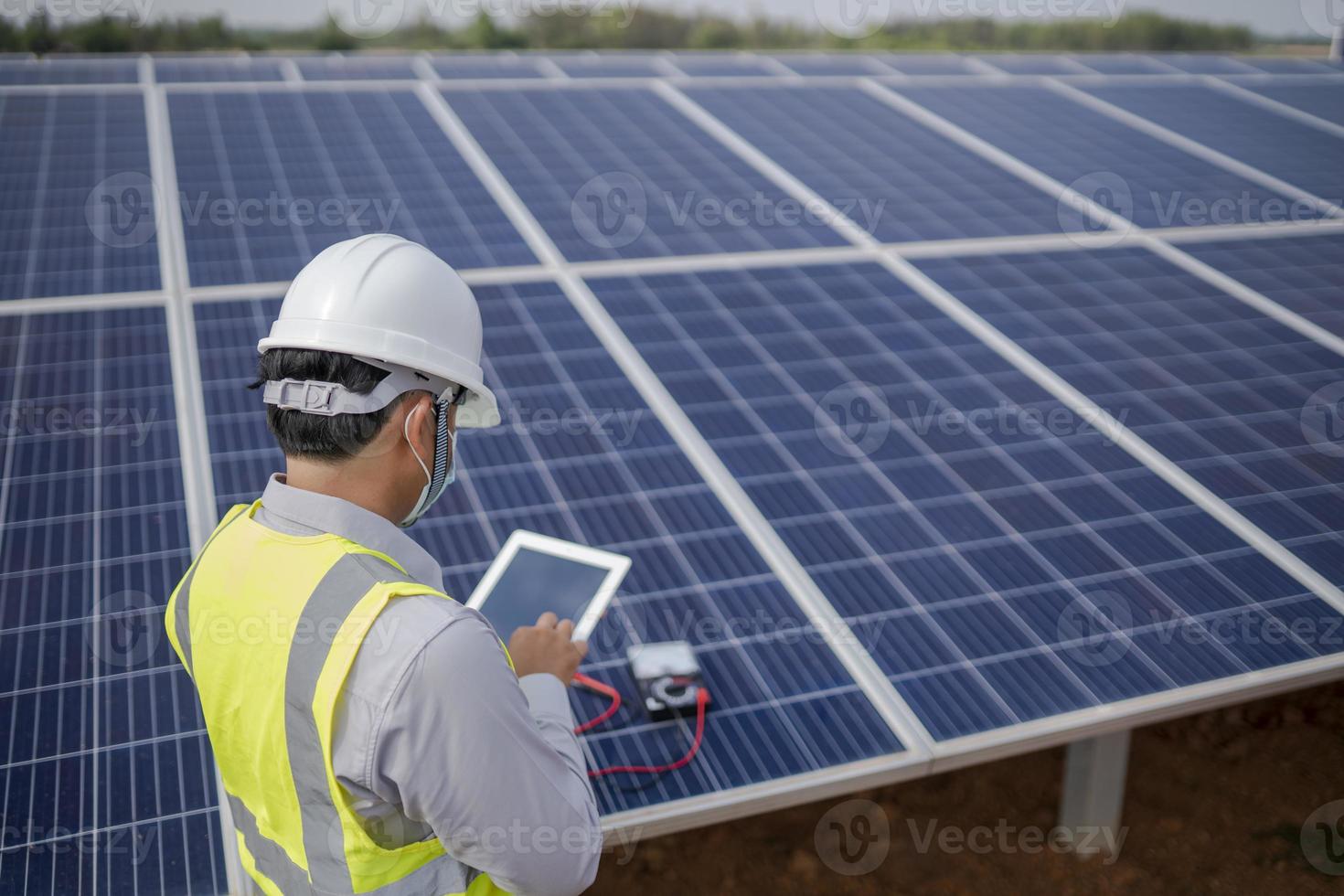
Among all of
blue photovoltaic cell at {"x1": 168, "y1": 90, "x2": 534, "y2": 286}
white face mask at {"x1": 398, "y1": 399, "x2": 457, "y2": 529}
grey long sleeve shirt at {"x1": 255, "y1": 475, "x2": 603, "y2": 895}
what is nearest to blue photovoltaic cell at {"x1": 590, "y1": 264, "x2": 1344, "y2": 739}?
blue photovoltaic cell at {"x1": 168, "y1": 90, "x2": 534, "y2": 286}

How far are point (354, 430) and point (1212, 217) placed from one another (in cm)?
778

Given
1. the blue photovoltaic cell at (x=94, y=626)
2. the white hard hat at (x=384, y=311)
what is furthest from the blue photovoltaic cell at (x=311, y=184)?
the white hard hat at (x=384, y=311)

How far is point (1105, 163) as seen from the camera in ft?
30.2

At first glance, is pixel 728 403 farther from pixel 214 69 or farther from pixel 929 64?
pixel 929 64

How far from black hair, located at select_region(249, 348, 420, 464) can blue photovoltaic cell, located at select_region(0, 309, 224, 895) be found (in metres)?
1.53

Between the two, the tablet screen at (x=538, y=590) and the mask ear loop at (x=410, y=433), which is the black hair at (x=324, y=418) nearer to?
the mask ear loop at (x=410, y=433)

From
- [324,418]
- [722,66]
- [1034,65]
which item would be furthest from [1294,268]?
[324,418]

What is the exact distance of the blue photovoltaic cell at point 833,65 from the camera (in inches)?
444

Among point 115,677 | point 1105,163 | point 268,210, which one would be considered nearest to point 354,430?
point 115,677

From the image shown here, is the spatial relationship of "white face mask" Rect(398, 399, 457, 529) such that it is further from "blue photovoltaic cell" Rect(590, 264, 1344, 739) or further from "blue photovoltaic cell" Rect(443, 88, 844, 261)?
"blue photovoltaic cell" Rect(443, 88, 844, 261)

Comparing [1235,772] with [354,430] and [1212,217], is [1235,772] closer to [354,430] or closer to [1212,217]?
[1212,217]

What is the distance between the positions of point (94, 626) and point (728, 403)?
310cm

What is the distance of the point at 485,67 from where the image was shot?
33.4 ft

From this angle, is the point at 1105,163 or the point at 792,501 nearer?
the point at 792,501
